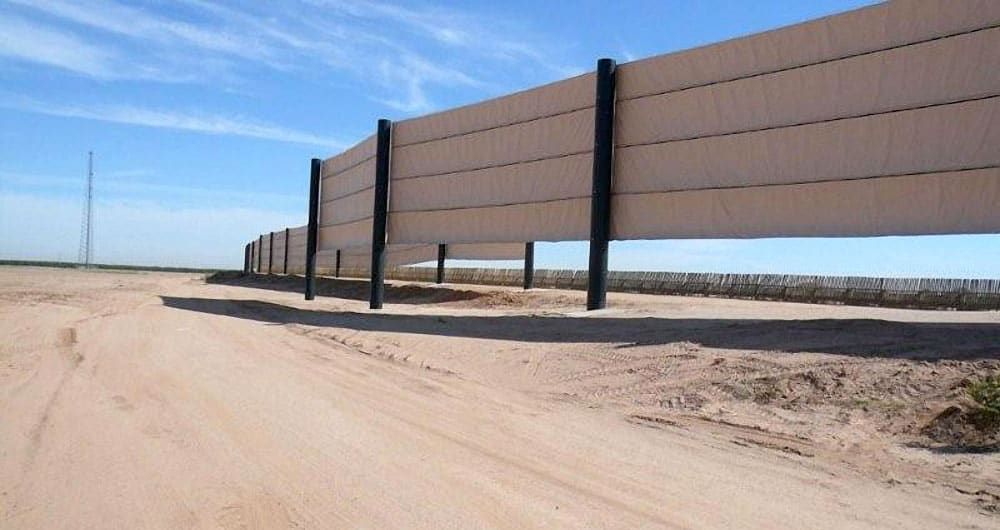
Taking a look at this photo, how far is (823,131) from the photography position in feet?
47.9

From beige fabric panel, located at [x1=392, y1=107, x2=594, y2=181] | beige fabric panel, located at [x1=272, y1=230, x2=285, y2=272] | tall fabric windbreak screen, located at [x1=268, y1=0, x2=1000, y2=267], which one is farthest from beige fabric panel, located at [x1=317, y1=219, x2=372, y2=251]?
beige fabric panel, located at [x1=272, y1=230, x2=285, y2=272]

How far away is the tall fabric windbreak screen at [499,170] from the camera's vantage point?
19578 mm

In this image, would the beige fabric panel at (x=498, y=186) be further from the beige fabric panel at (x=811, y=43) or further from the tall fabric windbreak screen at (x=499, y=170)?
the beige fabric panel at (x=811, y=43)

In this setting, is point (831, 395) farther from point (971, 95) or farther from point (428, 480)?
point (971, 95)

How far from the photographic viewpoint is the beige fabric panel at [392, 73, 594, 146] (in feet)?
64.1

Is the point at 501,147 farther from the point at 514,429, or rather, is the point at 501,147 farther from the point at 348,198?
the point at 514,429

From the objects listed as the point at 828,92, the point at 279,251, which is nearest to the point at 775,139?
the point at 828,92

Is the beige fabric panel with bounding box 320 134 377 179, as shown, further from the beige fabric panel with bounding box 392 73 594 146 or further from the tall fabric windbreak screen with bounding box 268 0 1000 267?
the tall fabric windbreak screen with bounding box 268 0 1000 267

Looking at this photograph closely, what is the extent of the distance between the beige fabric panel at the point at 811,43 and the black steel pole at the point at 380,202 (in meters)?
9.91

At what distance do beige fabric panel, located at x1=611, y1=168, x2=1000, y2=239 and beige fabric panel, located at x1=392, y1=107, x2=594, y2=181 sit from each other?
6.97 ft

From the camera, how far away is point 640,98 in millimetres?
18031

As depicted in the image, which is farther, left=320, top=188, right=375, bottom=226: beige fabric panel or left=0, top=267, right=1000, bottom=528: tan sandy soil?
left=320, top=188, right=375, bottom=226: beige fabric panel

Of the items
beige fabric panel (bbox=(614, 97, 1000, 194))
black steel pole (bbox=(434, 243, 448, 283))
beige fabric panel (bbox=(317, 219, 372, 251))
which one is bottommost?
black steel pole (bbox=(434, 243, 448, 283))

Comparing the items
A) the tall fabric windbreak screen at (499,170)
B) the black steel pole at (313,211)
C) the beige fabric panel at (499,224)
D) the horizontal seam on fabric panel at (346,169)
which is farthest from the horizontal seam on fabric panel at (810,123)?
the black steel pole at (313,211)
